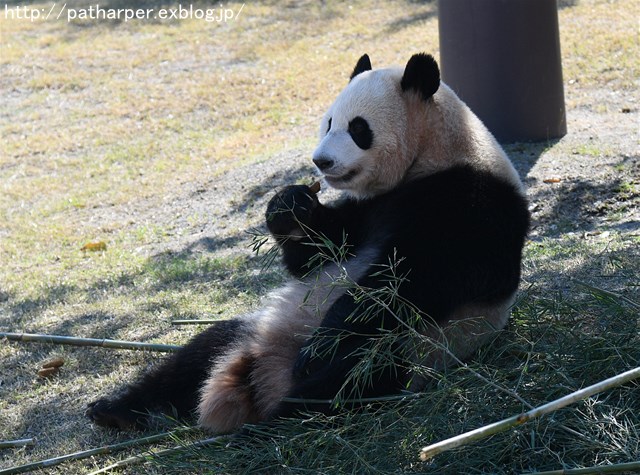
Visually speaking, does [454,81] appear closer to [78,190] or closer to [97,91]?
[78,190]

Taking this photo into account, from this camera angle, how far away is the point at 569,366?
3.29 m

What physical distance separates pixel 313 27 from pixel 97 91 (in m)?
3.75

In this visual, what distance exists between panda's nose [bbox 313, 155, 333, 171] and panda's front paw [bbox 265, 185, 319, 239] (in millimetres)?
142

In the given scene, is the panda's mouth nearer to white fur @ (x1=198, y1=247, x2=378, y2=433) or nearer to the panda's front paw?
the panda's front paw

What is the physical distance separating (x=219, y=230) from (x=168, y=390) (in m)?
3.71

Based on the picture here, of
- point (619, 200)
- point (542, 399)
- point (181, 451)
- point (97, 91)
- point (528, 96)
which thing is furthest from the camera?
point (97, 91)

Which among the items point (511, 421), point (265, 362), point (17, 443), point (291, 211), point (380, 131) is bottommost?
point (17, 443)

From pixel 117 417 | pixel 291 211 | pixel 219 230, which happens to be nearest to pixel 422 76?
pixel 291 211

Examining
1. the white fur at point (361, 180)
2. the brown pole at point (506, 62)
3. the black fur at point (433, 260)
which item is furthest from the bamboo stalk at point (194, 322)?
the brown pole at point (506, 62)

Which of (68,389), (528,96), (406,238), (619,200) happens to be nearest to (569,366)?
(406,238)

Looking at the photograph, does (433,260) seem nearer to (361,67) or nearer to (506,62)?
(361,67)

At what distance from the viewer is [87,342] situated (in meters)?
4.82

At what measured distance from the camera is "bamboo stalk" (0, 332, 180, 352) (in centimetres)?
460

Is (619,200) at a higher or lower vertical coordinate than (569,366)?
lower
